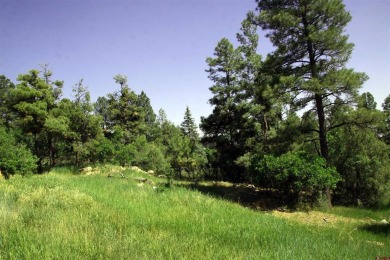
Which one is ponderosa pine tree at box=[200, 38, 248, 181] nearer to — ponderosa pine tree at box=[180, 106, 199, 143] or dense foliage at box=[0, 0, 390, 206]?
dense foliage at box=[0, 0, 390, 206]

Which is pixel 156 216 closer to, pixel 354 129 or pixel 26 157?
pixel 354 129

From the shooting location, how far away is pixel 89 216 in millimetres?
6684

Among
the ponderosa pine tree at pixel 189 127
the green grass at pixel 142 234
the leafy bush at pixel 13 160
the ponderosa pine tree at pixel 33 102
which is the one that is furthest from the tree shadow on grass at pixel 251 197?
the ponderosa pine tree at pixel 189 127

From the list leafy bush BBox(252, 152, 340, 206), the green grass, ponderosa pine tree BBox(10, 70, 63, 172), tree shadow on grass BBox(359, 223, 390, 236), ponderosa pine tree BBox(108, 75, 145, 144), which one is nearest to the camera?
the green grass

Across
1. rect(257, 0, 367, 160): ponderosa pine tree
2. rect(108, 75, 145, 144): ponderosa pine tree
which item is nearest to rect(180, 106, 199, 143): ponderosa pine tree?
rect(108, 75, 145, 144): ponderosa pine tree

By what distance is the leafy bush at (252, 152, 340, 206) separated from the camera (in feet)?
47.6

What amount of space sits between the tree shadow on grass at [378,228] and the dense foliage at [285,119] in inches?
134

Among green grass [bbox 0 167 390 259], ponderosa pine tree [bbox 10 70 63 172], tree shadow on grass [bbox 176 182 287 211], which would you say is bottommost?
tree shadow on grass [bbox 176 182 287 211]

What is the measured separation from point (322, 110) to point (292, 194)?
5.11 meters

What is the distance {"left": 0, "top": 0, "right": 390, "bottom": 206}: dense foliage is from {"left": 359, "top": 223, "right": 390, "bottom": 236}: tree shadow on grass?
3413 millimetres

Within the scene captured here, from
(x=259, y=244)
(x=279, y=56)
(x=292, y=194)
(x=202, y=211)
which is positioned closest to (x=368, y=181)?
(x=292, y=194)

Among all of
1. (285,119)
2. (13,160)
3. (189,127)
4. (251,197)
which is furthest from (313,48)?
(189,127)

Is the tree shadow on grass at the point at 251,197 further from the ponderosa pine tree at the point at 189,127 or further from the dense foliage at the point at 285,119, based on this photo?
the ponderosa pine tree at the point at 189,127

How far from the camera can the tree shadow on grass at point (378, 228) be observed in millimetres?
10303
